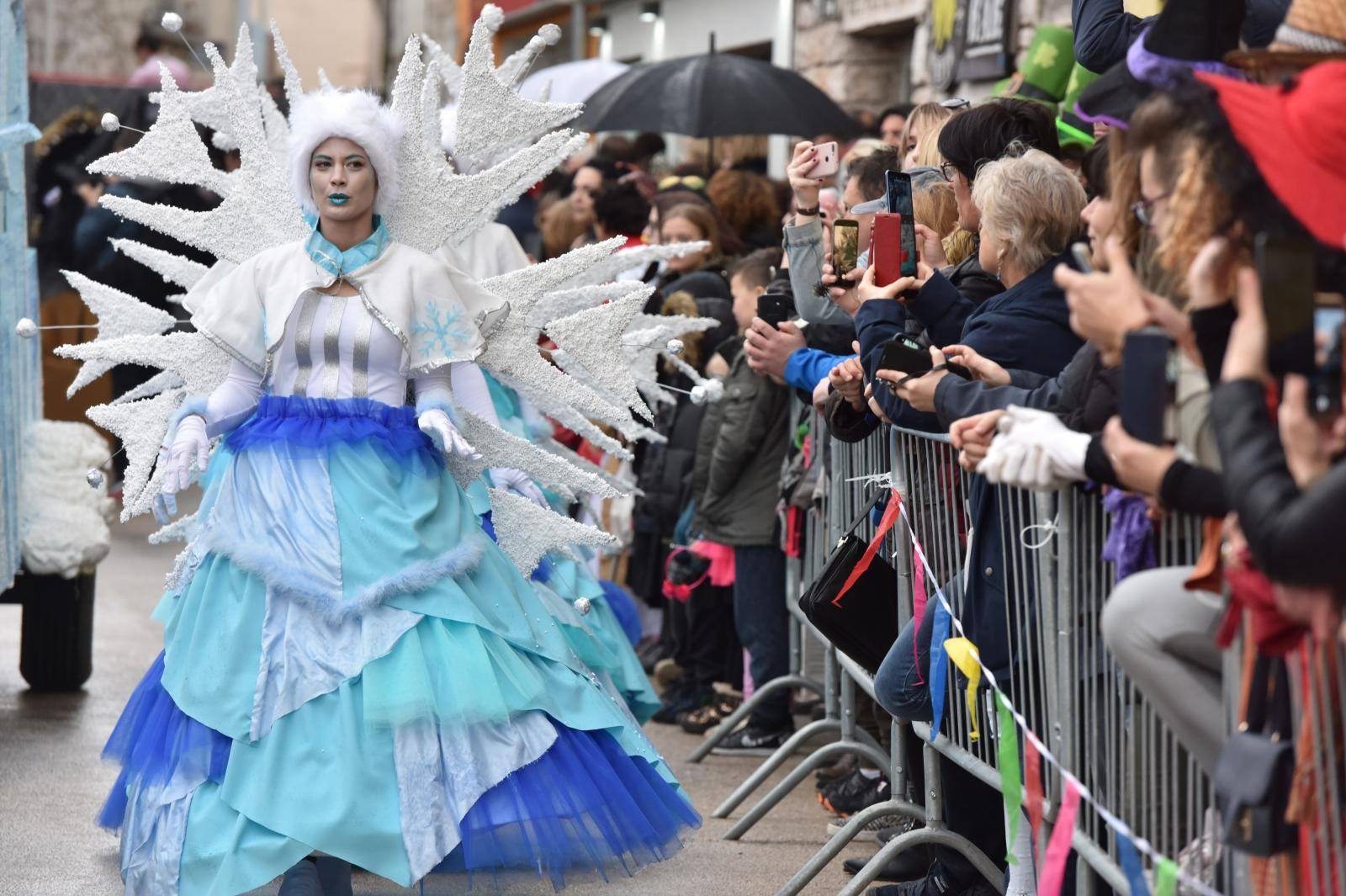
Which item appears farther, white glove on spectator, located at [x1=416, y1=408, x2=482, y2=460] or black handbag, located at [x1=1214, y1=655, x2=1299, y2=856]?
white glove on spectator, located at [x1=416, y1=408, x2=482, y2=460]

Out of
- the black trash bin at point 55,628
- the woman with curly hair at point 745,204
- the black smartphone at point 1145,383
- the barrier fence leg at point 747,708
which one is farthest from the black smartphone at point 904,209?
the woman with curly hair at point 745,204

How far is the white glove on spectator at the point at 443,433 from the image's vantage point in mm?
4957

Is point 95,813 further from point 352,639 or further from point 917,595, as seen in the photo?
point 917,595

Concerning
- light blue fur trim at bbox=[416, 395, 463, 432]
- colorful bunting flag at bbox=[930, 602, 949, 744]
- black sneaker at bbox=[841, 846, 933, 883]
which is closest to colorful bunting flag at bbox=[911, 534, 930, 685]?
colorful bunting flag at bbox=[930, 602, 949, 744]

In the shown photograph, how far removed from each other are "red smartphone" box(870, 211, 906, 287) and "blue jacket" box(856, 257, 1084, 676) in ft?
0.34

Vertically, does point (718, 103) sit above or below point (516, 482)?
above

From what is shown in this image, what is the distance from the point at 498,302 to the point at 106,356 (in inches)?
43.0

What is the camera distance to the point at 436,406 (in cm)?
516

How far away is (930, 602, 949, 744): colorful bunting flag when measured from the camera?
4.31 meters

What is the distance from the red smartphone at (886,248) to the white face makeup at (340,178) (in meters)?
1.38

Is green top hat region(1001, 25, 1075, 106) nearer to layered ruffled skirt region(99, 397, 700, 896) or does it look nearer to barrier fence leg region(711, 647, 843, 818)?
barrier fence leg region(711, 647, 843, 818)

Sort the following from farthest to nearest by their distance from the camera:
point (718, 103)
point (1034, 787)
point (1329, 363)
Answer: point (718, 103) → point (1034, 787) → point (1329, 363)

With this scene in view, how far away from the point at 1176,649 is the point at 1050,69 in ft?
14.8

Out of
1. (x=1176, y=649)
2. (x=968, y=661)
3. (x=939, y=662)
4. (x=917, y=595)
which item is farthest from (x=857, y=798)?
(x=1176, y=649)
